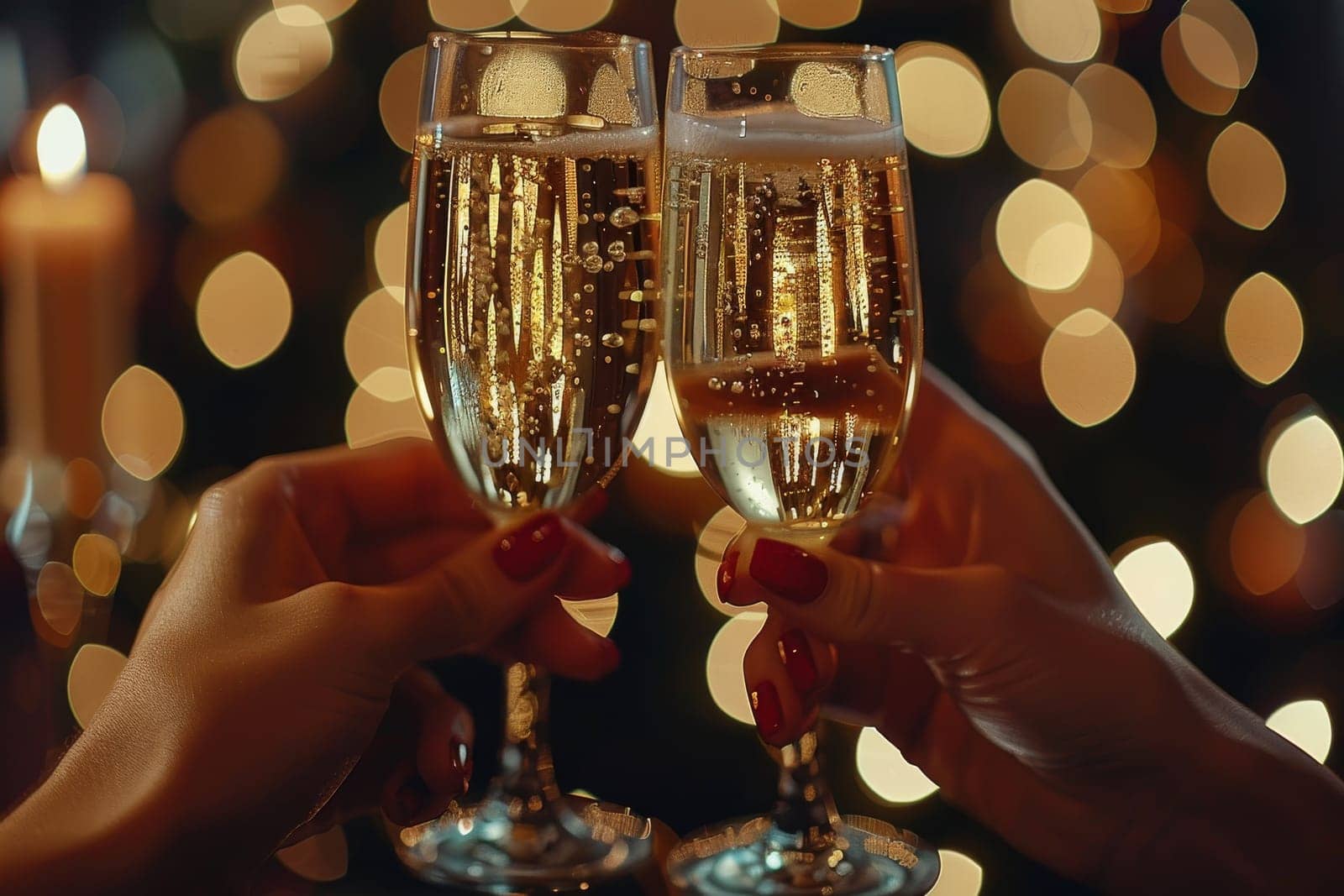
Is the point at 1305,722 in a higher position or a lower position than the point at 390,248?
lower

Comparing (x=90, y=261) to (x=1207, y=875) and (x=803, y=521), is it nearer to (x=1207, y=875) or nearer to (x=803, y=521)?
(x=803, y=521)

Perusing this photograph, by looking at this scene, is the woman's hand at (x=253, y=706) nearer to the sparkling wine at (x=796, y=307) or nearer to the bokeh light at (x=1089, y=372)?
the sparkling wine at (x=796, y=307)

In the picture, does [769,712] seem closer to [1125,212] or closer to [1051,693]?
[1051,693]

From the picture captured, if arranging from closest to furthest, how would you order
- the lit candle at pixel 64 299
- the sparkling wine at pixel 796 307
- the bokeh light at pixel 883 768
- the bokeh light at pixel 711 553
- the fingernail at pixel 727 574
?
the sparkling wine at pixel 796 307 < the fingernail at pixel 727 574 < the bokeh light at pixel 883 768 < the lit candle at pixel 64 299 < the bokeh light at pixel 711 553

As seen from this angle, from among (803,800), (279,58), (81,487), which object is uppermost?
(279,58)

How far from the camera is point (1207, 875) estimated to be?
0.85 meters

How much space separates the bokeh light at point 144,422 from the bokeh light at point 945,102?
3.54ft

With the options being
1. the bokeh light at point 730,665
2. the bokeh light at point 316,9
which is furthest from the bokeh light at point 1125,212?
the bokeh light at point 316,9

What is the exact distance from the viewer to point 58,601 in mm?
1233

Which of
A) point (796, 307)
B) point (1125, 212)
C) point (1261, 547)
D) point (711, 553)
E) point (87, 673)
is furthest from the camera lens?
point (1125, 212)

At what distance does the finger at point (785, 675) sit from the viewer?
2.66 feet

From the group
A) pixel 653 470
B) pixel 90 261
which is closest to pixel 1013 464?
pixel 90 261

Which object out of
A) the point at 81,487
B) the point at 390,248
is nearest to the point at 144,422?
the point at 390,248

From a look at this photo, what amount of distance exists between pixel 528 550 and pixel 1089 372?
4.26 ft
